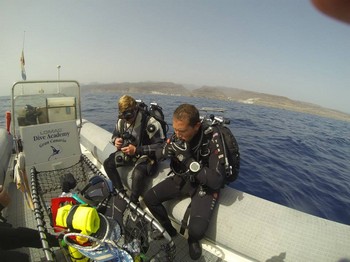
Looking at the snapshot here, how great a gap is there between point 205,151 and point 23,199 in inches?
100

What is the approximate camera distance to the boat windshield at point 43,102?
2.71m

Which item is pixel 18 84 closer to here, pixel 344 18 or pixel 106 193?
pixel 106 193

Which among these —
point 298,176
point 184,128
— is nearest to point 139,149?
point 184,128

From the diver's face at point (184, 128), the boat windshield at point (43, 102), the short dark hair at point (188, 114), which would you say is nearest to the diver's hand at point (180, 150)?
the diver's face at point (184, 128)

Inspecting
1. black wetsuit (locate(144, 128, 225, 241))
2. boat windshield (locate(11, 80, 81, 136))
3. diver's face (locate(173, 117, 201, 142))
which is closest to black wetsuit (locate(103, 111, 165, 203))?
black wetsuit (locate(144, 128, 225, 241))

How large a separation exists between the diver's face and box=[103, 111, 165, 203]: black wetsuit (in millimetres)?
706

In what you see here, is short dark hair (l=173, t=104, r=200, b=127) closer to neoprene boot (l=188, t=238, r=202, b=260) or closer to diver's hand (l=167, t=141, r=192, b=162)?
diver's hand (l=167, t=141, r=192, b=162)

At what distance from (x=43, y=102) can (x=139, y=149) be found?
1521 mm

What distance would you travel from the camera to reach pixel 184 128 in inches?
76.9

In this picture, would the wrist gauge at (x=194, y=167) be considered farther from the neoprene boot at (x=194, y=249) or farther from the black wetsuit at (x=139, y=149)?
the black wetsuit at (x=139, y=149)

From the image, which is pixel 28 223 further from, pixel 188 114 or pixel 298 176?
pixel 298 176

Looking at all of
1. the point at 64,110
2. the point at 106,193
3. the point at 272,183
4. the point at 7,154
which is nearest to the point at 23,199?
the point at 7,154

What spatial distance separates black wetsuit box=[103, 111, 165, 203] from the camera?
2543mm

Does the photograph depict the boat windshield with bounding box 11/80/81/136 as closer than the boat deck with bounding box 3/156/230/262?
No
